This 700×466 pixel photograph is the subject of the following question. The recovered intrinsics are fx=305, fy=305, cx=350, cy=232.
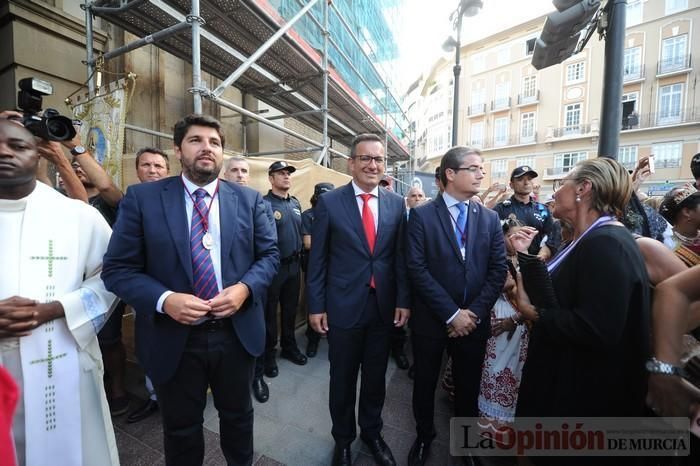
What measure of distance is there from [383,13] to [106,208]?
13.8m

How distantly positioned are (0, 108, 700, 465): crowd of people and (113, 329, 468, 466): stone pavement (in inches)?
7.1

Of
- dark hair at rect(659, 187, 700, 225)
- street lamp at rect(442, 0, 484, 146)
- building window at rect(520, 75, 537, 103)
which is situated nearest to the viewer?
dark hair at rect(659, 187, 700, 225)

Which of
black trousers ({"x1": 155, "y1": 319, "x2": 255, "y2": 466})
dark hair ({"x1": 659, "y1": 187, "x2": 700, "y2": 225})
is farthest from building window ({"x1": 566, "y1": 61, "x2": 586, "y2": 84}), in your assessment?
black trousers ({"x1": 155, "y1": 319, "x2": 255, "y2": 466})

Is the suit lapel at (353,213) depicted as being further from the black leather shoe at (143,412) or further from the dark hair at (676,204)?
the dark hair at (676,204)

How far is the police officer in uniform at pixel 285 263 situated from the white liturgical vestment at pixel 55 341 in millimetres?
1962

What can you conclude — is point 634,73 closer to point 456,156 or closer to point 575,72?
point 575,72

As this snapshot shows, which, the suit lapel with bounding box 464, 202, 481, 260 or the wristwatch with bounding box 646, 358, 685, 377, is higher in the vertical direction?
the suit lapel with bounding box 464, 202, 481, 260

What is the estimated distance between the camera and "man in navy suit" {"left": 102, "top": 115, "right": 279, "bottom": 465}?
1603 mm

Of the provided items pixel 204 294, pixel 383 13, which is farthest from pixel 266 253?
pixel 383 13

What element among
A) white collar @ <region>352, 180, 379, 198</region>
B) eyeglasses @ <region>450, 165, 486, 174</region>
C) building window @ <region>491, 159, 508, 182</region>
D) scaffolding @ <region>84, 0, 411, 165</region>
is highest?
building window @ <region>491, 159, 508, 182</region>

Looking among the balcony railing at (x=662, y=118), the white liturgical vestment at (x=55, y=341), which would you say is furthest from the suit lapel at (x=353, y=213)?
the balcony railing at (x=662, y=118)

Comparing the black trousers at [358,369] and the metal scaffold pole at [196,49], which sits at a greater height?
the metal scaffold pole at [196,49]

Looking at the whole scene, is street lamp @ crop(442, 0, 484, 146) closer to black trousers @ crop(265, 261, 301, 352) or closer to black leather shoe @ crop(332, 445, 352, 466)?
black trousers @ crop(265, 261, 301, 352)

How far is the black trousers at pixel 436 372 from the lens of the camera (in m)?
2.21
